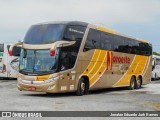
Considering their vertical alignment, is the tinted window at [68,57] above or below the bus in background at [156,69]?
above

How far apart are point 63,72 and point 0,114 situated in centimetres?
741

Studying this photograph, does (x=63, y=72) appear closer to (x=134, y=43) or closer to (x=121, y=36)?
(x=121, y=36)

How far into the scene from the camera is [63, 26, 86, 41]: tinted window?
62.7 ft

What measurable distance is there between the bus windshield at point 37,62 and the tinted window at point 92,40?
2633 mm

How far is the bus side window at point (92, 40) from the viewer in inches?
815

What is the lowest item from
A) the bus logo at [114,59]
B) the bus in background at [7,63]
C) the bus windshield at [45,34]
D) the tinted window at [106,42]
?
the bus in background at [7,63]

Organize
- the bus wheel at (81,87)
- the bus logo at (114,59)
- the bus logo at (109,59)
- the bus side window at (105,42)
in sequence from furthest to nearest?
the bus logo at (114,59) → the bus logo at (109,59) → the bus side window at (105,42) → the bus wheel at (81,87)

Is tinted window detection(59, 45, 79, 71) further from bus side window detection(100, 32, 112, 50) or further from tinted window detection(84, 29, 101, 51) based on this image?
bus side window detection(100, 32, 112, 50)

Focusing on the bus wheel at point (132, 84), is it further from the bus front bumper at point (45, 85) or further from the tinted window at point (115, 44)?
the bus front bumper at point (45, 85)


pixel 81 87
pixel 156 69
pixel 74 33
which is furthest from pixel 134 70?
pixel 156 69

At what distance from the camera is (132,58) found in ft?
89.8

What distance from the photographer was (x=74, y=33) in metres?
19.6

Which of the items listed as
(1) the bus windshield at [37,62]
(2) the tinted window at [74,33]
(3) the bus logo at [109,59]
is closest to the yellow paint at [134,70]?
(3) the bus logo at [109,59]

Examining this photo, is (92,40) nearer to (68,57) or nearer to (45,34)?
(68,57)
